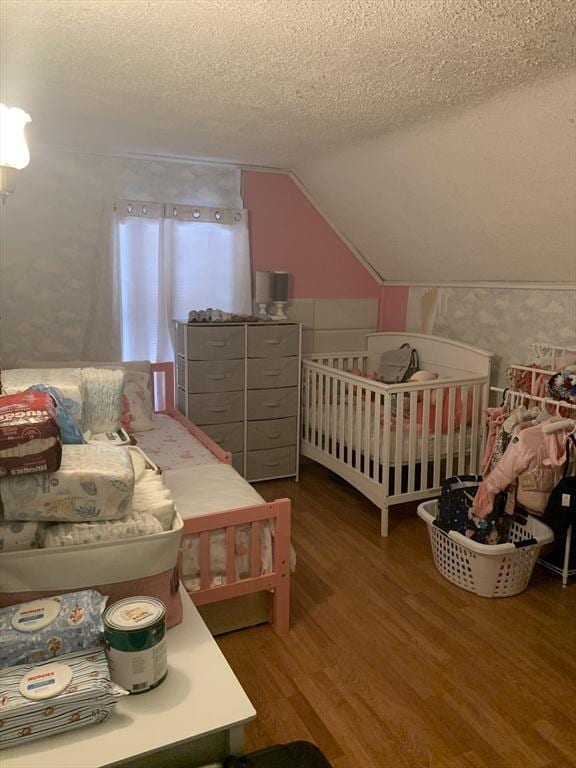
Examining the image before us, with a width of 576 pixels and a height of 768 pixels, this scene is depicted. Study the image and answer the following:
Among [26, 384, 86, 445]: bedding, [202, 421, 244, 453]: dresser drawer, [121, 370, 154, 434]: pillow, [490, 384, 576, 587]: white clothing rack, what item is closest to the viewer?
[26, 384, 86, 445]: bedding

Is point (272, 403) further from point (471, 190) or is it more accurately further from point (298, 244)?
point (471, 190)

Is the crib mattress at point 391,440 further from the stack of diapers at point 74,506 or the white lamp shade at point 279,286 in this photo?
the stack of diapers at point 74,506

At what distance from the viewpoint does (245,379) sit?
385 centimetres

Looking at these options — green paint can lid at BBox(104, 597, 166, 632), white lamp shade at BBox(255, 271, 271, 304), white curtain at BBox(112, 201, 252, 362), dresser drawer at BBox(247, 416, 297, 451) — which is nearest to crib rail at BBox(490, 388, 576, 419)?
dresser drawer at BBox(247, 416, 297, 451)

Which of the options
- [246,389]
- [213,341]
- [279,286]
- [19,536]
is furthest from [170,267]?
[19,536]

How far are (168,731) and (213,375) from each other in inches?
110

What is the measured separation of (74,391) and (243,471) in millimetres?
2331

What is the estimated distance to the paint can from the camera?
110 cm

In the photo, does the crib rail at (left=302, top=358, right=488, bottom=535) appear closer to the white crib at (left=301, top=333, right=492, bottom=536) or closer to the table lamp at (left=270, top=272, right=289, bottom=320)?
the white crib at (left=301, top=333, right=492, bottom=536)

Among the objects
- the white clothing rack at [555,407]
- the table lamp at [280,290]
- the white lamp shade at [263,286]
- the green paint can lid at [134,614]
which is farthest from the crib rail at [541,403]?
the green paint can lid at [134,614]

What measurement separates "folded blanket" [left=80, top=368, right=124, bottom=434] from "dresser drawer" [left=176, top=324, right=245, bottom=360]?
1.74m

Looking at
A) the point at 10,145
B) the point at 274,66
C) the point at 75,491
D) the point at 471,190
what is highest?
the point at 274,66

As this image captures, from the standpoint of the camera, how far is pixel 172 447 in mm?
3086

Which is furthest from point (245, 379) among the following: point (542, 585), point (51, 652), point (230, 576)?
point (51, 652)
